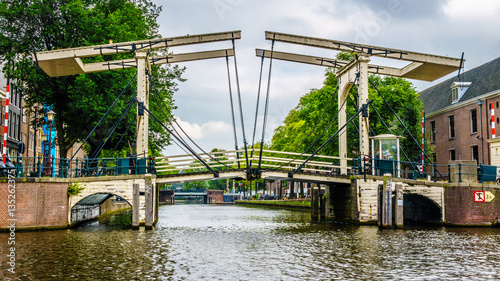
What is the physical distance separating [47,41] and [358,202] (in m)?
18.1

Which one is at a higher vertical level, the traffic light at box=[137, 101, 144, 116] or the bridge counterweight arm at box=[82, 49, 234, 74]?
the bridge counterweight arm at box=[82, 49, 234, 74]

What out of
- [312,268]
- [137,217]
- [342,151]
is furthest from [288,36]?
[312,268]

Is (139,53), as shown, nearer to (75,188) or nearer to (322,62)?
(75,188)

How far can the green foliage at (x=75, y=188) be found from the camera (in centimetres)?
1973

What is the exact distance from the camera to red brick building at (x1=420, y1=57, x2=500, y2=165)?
3466 cm

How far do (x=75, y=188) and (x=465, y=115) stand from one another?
2750cm

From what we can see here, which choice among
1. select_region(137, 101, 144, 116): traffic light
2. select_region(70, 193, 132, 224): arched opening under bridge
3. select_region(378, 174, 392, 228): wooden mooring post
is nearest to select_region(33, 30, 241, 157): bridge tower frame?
select_region(137, 101, 144, 116): traffic light

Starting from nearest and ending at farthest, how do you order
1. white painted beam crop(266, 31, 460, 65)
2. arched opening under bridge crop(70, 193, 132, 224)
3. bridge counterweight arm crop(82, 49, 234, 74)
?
white painted beam crop(266, 31, 460, 65) → arched opening under bridge crop(70, 193, 132, 224) → bridge counterweight arm crop(82, 49, 234, 74)

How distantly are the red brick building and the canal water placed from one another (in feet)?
59.2

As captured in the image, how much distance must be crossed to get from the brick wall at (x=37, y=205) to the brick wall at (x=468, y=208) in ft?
48.3

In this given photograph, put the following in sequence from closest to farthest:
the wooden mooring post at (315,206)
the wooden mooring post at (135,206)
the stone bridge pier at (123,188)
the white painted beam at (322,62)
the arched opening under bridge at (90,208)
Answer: the wooden mooring post at (135,206) < the stone bridge pier at (123,188) < the arched opening under bridge at (90,208) < the white painted beam at (322,62) < the wooden mooring post at (315,206)

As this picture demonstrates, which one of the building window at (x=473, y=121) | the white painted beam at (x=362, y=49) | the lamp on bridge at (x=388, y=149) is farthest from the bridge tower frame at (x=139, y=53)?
the building window at (x=473, y=121)

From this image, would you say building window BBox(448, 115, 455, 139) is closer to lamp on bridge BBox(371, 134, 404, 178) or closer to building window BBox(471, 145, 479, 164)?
building window BBox(471, 145, 479, 164)

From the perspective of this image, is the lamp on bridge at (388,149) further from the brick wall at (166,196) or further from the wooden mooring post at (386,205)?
the brick wall at (166,196)
